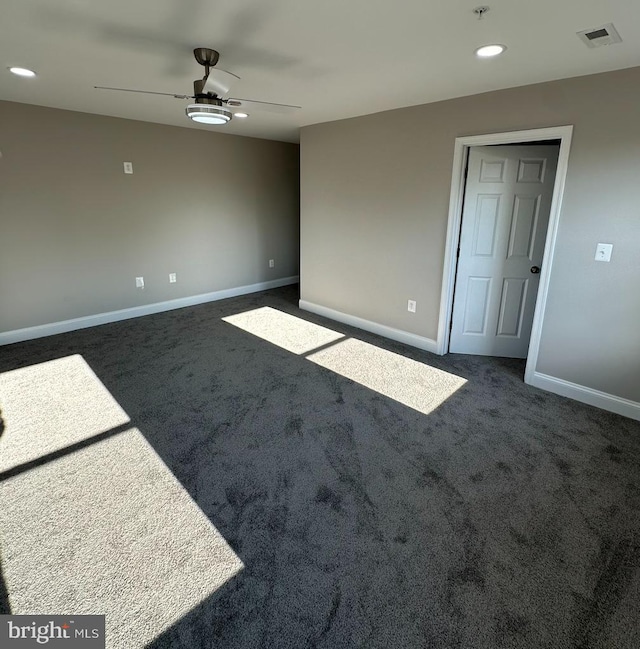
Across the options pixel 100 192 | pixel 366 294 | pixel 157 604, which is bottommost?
pixel 157 604

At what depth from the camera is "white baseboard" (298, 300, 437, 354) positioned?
4105 mm

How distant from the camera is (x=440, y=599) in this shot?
5.21 ft

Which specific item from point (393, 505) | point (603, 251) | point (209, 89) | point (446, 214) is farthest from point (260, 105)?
point (393, 505)

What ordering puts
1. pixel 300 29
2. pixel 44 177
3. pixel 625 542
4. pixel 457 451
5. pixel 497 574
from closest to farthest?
1. pixel 497 574
2. pixel 625 542
3. pixel 300 29
4. pixel 457 451
5. pixel 44 177

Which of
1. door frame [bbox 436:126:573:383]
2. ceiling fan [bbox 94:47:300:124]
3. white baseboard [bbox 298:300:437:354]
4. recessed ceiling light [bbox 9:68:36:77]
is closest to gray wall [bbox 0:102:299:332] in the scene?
recessed ceiling light [bbox 9:68:36:77]

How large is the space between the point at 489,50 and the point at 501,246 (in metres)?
1.79

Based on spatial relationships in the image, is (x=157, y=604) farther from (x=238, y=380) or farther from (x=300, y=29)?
(x=300, y=29)

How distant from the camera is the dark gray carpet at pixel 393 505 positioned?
1.50 m

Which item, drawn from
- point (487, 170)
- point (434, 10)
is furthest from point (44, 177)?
point (487, 170)

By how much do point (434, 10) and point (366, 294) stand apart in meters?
3.01

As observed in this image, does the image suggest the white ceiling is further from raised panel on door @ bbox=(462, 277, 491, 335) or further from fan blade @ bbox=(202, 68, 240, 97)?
raised panel on door @ bbox=(462, 277, 491, 335)

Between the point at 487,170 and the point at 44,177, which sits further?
the point at 44,177

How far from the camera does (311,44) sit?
2.20 metres

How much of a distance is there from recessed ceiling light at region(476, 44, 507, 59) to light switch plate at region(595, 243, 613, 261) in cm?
151
